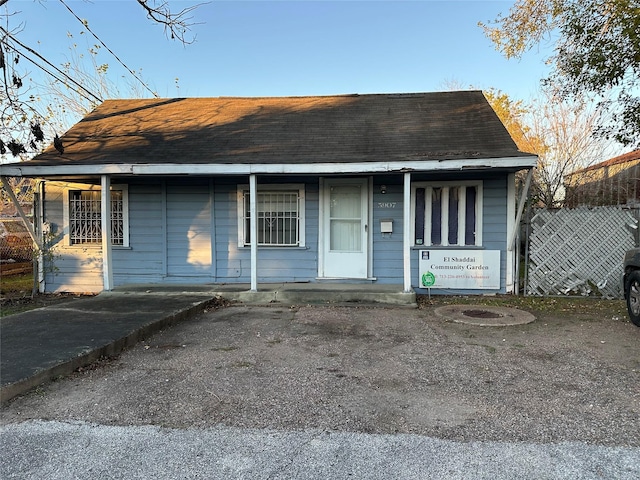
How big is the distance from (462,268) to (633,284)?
2.87 meters

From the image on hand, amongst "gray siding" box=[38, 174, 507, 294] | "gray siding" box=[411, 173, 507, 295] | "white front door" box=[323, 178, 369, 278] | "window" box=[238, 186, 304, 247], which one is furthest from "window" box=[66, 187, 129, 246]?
"gray siding" box=[411, 173, 507, 295]

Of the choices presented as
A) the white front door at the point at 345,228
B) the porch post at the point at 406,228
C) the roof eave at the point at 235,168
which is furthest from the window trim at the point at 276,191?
the porch post at the point at 406,228

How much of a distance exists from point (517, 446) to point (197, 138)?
26.3 feet

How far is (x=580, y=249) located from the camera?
771 centimetres

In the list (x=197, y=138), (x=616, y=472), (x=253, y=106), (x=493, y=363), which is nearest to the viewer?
(x=616, y=472)

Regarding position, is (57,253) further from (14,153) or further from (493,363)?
(493,363)

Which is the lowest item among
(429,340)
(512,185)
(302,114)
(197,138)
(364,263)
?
(429,340)

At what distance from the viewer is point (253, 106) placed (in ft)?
33.7

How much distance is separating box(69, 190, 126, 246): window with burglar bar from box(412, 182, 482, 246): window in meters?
6.25

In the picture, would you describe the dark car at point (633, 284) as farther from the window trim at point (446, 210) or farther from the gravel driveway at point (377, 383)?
the window trim at point (446, 210)

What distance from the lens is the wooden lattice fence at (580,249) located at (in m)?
7.58

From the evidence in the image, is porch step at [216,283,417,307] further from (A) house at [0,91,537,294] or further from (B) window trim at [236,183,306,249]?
(B) window trim at [236,183,306,249]

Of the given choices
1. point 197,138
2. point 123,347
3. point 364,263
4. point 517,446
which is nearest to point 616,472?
point 517,446

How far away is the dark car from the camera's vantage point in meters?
5.55
